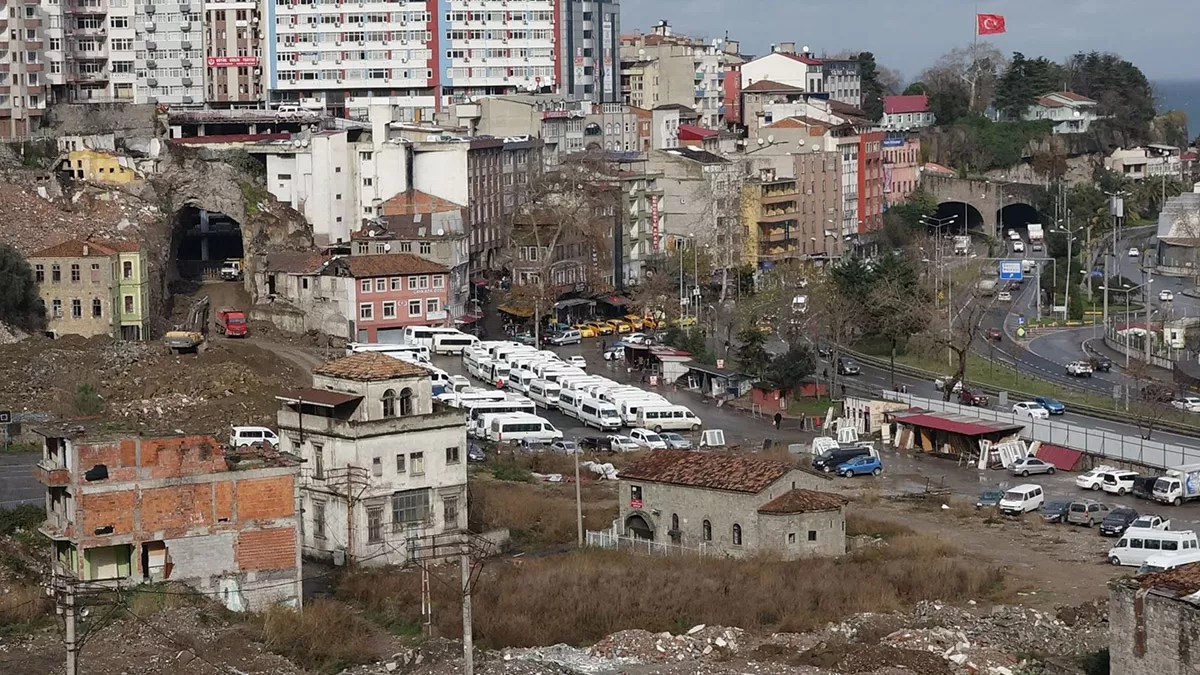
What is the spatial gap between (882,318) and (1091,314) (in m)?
16.3

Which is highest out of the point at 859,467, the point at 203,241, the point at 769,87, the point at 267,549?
the point at 769,87

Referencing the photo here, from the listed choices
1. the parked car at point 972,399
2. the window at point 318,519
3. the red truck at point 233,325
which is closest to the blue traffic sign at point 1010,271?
the parked car at point 972,399

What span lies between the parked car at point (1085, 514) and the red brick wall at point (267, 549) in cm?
1716

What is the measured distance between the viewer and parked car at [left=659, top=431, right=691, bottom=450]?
Result: 179 ft

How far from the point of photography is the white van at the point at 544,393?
61.0 m

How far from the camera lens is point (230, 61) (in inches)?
3967

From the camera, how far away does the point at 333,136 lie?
80500 mm

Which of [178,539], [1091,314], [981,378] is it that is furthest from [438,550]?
[1091,314]

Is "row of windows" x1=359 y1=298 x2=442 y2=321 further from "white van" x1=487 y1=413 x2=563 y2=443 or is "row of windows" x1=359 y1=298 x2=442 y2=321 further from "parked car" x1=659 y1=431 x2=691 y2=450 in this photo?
"parked car" x1=659 y1=431 x2=691 y2=450

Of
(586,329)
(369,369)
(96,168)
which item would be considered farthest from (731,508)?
(96,168)

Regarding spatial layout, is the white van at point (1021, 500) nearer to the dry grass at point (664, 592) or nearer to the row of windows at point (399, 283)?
the dry grass at point (664, 592)

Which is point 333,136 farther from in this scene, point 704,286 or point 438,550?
point 438,550

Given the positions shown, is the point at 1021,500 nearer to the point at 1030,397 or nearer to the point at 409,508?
the point at 409,508

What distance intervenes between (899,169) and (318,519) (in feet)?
258
